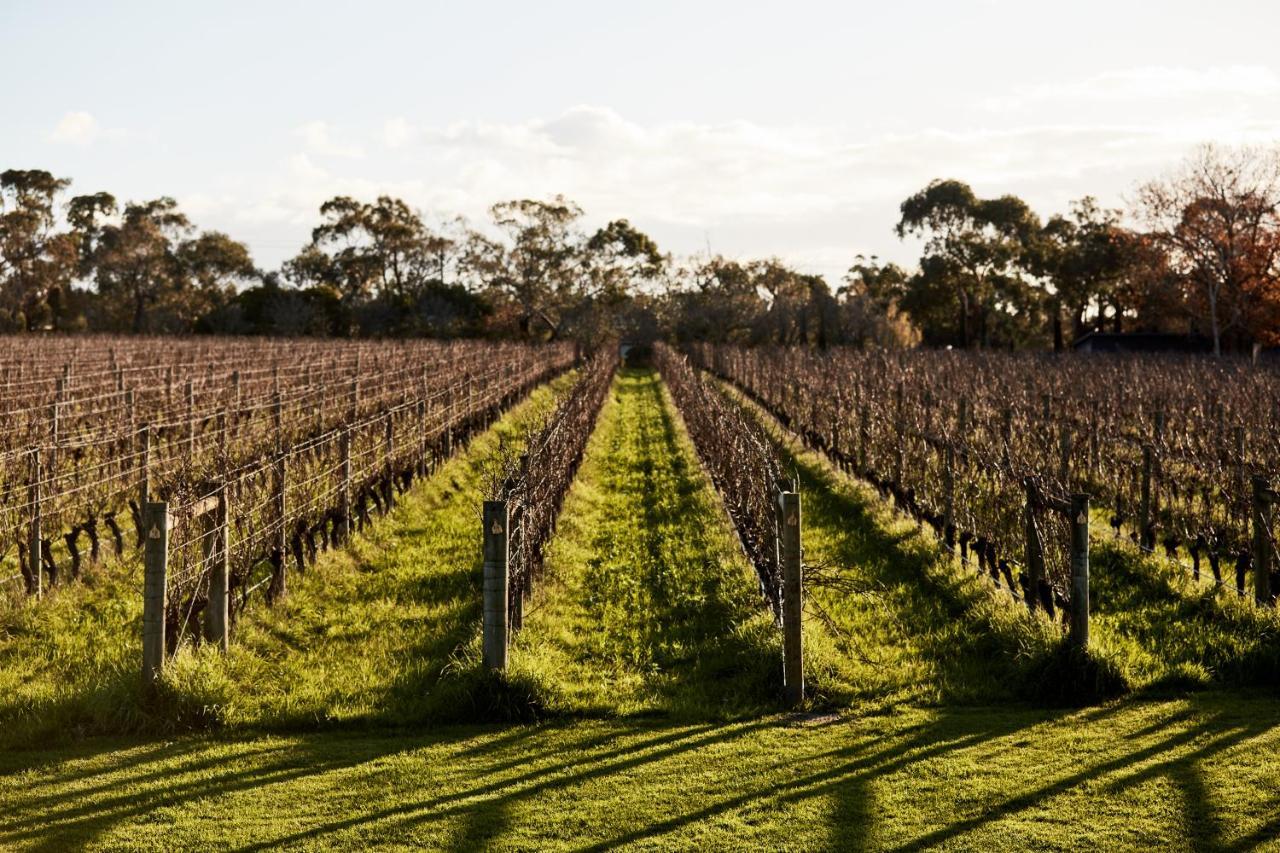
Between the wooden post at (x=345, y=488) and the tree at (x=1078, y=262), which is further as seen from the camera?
the tree at (x=1078, y=262)

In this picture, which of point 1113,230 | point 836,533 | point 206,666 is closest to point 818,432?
point 836,533

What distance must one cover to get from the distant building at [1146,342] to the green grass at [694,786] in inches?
1574

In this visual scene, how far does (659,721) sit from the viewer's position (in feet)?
17.3

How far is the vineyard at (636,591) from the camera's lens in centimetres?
540

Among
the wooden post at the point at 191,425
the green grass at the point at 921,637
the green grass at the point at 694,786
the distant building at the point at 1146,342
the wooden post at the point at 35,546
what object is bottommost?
the green grass at the point at 694,786

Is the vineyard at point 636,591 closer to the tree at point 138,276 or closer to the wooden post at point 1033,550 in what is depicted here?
the wooden post at point 1033,550

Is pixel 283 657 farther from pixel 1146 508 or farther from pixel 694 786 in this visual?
pixel 1146 508

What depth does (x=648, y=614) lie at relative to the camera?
736 centimetres

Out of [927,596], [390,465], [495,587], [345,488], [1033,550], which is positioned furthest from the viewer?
[390,465]

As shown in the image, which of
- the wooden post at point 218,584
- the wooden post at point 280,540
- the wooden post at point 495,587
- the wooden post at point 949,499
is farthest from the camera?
the wooden post at point 949,499

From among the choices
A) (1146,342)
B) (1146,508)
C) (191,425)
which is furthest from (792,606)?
(1146,342)

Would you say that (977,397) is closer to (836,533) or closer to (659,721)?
(836,533)

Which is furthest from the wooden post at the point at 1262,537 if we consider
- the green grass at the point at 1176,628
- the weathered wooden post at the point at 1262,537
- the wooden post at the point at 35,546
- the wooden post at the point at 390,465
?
the wooden post at the point at 35,546

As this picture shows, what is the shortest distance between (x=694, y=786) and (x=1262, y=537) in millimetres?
4435
